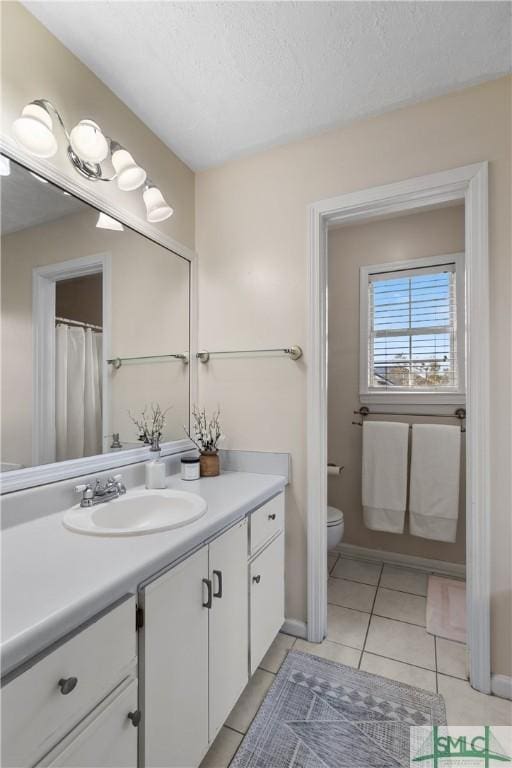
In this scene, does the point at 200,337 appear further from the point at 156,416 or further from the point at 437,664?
the point at 437,664

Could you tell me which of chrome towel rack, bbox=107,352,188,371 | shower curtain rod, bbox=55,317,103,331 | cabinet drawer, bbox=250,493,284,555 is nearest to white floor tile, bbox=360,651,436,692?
cabinet drawer, bbox=250,493,284,555

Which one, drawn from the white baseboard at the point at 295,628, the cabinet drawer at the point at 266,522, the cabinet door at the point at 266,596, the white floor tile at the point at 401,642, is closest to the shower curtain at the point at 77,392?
the cabinet drawer at the point at 266,522

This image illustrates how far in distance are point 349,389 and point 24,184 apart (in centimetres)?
224

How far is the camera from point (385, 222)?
263 centimetres

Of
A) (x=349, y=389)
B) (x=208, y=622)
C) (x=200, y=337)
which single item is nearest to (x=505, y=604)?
(x=208, y=622)

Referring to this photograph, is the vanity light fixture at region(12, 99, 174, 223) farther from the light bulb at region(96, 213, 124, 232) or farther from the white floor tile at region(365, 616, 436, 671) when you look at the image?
the white floor tile at region(365, 616, 436, 671)

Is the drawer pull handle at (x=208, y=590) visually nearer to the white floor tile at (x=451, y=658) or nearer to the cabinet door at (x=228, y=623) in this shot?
the cabinet door at (x=228, y=623)

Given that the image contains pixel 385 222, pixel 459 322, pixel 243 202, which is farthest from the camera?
pixel 385 222

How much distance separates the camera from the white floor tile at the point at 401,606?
1959 mm

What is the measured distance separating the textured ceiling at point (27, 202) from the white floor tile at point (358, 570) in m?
2.51

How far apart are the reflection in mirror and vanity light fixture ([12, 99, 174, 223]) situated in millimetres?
99

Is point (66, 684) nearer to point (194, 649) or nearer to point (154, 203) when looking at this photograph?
point (194, 649)

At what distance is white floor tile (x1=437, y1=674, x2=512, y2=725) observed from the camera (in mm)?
1340

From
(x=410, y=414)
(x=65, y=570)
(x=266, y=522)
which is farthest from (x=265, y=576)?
(x=410, y=414)
